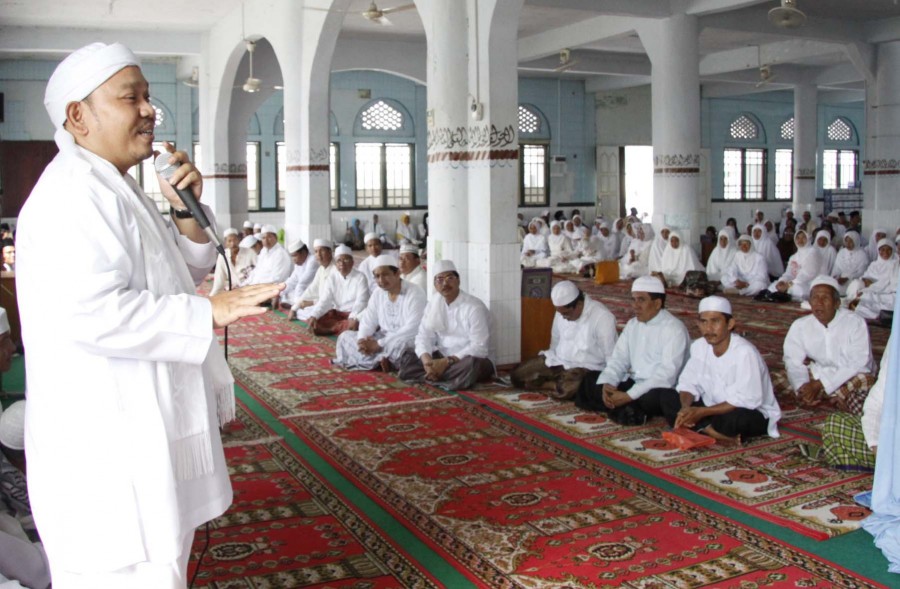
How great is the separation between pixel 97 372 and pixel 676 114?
28.4ft

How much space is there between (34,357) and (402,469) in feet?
7.85

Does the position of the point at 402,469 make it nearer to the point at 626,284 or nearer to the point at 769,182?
the point at 626,284

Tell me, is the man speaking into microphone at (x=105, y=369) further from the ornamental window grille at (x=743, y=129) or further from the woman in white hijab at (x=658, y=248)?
the ornamental window grille at (x=743, y=129)

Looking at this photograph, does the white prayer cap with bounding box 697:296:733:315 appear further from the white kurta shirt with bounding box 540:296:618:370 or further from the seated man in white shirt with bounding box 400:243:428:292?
the seated man in white shirt with bounding box 400:243:428:292

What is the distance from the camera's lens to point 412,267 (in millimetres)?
6699

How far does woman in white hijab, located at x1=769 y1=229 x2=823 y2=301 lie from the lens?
29.5 ft

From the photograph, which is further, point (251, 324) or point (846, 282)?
point (846, 282)

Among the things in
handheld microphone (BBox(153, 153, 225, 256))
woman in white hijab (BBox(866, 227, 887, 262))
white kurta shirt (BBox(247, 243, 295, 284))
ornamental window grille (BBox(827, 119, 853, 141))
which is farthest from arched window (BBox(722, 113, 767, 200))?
handheld microphone (BBox(153, 153, 225, 256))

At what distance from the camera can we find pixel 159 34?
12.3m

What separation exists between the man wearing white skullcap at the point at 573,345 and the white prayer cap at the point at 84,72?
12.0 ft

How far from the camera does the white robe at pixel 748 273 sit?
948cm

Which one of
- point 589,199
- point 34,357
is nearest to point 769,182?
point 589,199

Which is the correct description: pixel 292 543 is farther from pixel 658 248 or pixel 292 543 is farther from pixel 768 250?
pixel 768 250

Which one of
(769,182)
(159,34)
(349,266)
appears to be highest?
(159,34)
